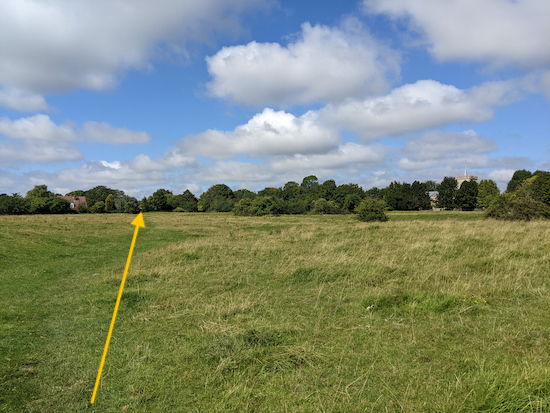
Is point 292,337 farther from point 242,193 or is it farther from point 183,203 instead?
point 242,193

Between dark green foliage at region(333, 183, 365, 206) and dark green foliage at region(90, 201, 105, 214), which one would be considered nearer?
dark green foliage at region(90, 201, 105, 214)

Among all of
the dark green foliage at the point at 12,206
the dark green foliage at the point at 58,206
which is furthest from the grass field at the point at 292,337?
the dark green foliage at the point at 58,206

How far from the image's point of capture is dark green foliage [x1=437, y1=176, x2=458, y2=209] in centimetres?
9906

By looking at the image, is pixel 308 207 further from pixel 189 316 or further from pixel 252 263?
pixel 189 316

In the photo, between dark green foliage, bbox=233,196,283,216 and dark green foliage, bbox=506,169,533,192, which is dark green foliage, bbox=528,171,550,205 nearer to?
dark green foliage, bbox=233,196,283,216

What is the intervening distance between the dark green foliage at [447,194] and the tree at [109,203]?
335 feet

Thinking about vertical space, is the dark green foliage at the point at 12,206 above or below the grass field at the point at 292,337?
above

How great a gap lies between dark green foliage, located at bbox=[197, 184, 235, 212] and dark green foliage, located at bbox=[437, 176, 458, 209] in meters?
64.8

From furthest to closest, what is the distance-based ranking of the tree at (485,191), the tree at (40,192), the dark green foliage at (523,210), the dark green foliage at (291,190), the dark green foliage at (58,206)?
the dark green foliage at (291,190)
the tree at (40,192)
the tree at (485,191)
the dark green foliage at (58,206)
the dark green foliage at (523,210)

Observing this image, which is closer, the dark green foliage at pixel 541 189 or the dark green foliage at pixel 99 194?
the dark green foliage at pixel 541 189

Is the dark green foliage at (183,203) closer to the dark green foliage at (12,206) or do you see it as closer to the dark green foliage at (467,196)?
the dark green foliage at (12,206)

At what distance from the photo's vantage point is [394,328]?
6.53 meters

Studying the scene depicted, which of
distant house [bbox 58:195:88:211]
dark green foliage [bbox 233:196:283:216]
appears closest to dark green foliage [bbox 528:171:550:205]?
dark green foliage [bbox 233:196:283:216]

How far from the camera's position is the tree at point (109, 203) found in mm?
99306
